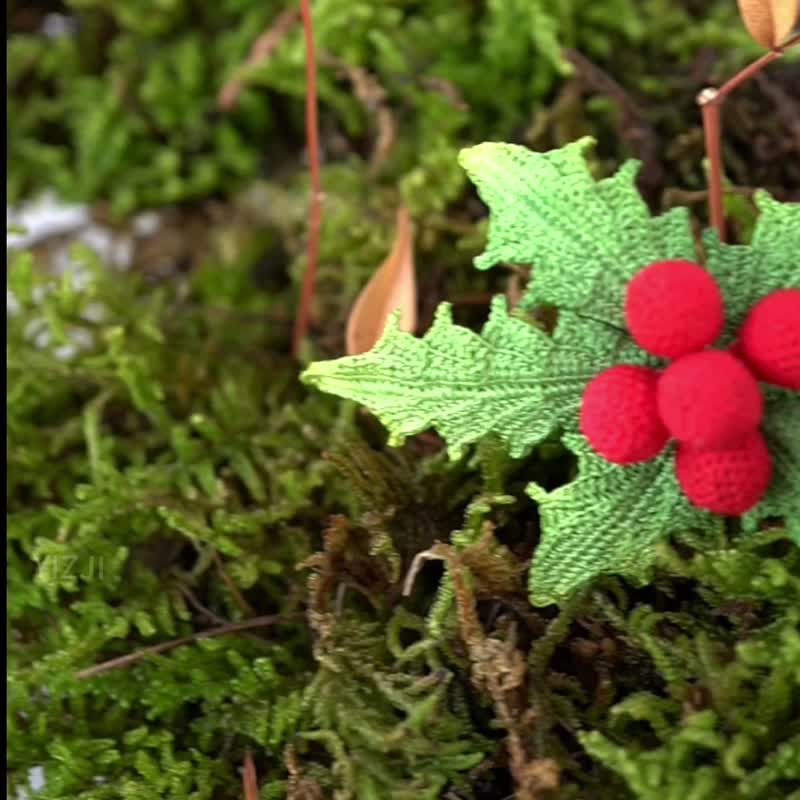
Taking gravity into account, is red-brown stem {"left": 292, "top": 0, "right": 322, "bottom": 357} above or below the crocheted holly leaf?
above

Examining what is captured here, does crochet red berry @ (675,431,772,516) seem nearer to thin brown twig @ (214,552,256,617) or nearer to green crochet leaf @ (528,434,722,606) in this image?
green crochet leaf @ (528,434,722,606)

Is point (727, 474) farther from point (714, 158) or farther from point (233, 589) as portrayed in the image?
point (233, 589)

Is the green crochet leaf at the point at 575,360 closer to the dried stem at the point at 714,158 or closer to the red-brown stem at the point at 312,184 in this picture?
the dried stem at the point at 714,158

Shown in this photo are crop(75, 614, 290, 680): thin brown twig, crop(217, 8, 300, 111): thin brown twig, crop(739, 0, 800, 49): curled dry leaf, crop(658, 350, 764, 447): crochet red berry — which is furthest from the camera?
crop(217, 8, 300, 111): thin brown twig

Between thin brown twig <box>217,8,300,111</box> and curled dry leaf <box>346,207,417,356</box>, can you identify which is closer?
curled dry leaf <box>346,207,417,356</box>

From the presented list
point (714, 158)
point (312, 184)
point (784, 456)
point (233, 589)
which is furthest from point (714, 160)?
point (233, 589)

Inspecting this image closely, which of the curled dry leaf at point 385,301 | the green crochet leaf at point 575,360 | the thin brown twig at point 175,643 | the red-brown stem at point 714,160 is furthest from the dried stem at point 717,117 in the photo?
the thin brown twig at point 175,643

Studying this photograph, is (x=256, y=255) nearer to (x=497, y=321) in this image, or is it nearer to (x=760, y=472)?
(x=497, y=321)

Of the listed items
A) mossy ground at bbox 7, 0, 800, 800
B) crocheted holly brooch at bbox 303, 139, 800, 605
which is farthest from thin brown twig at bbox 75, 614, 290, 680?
crocheted holly brooch at bbox 303, 139, 800, 605
